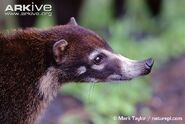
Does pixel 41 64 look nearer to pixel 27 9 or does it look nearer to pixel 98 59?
pixel 98 59

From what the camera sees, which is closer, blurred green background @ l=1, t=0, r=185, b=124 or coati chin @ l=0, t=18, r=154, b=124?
coati chin @ l=0, t=18, r=154, b=124

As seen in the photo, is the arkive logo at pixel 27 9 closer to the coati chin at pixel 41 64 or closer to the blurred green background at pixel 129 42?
the blurred green background at pixel 129 42

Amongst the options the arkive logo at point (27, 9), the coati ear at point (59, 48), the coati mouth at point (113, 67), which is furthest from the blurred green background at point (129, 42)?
the coati ear at point (59, 48)

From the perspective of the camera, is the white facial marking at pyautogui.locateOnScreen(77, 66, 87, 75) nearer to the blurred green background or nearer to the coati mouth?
the coati mouth

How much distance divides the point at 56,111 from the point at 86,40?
4.58 ft

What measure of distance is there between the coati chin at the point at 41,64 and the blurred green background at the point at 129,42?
881mm

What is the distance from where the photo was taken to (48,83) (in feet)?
17.6

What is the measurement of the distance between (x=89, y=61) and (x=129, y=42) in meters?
1.83

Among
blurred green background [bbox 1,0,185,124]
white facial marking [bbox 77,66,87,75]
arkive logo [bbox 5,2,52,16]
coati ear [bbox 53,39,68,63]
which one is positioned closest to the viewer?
coati ear [bbox 53,39,68,63]

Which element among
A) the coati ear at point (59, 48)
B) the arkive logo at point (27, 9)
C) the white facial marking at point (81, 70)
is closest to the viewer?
the coati ear at point (59, 48)

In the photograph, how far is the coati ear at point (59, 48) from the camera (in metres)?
5.28

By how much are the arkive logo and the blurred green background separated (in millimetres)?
179

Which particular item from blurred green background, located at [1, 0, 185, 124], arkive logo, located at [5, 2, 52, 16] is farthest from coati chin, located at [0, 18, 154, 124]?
blurred green background, located at [1, 0, 185, 124]

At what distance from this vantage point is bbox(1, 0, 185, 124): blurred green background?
6.54m
